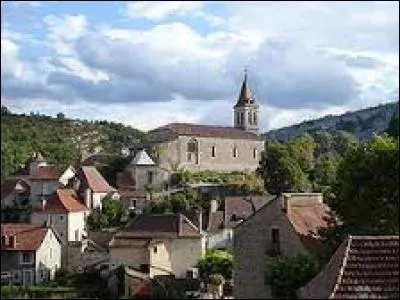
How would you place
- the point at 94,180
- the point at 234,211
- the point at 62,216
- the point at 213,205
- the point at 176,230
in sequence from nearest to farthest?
the point at 176,230, the point at 62,216, the point at 234,211, the point at 213,205, the point at 94,180

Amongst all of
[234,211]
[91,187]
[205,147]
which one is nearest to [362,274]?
[234,211]

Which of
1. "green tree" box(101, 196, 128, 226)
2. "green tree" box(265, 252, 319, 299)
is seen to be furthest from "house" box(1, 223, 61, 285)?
"green tree" box(265, 252, 319, 299)

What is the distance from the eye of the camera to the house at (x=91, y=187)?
7688 cm

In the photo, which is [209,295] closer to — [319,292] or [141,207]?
[319,292]

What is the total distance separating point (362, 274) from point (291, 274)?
18.7 feet

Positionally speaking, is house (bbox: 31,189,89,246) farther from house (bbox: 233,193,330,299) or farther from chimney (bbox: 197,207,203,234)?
house (bbox: 233,193,330,299)

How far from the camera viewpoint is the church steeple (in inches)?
4491

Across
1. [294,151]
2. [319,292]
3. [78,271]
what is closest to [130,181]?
[294,151]

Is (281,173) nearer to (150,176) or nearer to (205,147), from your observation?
(150,176)

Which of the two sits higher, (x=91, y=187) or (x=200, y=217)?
(x=91, y=187)

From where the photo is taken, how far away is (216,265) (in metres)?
53.8

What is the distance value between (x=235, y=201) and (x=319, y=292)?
164 feet

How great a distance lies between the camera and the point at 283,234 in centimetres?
3547

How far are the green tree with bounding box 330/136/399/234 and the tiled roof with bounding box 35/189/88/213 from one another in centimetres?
3563
